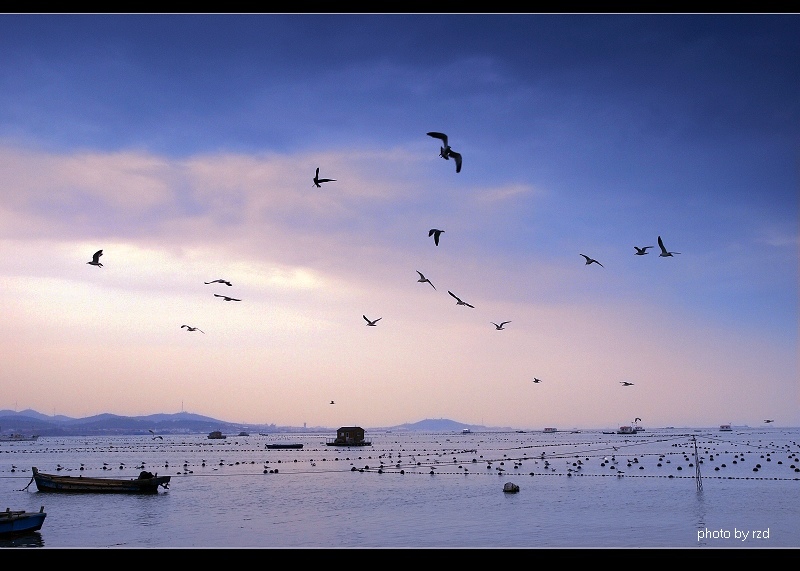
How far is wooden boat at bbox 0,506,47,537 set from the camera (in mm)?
26797

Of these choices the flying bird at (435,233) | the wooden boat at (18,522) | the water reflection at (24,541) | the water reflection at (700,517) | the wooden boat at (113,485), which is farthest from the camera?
the wooden boat at (113,485)

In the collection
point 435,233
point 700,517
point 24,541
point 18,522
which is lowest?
point 24,541

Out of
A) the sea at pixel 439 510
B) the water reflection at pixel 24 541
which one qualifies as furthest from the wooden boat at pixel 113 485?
the water reflection at pixel 24 541

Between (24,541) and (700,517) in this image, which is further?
(700,517)

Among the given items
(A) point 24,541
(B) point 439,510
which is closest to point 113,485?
(A) point 24,541

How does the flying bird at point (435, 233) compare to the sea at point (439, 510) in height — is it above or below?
above

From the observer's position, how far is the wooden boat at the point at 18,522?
26797 millimetres

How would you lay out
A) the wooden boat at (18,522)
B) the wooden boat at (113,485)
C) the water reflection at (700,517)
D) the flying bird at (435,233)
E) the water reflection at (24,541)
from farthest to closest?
the wooden boat at (113,485) → the water reflection at (700,517) → the water reflection at (24,541) → the wooden boat at (18,522) → the flying bird at (435,233)

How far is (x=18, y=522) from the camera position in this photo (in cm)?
2714

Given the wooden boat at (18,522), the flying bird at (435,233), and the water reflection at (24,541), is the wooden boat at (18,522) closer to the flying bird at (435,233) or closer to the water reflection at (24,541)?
the water reflection at (24,541)

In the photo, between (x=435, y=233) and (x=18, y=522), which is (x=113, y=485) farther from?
(x=435, y=233)

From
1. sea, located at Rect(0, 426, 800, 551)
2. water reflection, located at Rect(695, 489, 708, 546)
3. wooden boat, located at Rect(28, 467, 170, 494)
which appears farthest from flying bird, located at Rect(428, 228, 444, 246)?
wooden boat, located at Rect(28, 467, 170, 494)

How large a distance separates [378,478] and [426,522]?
26621 mm
